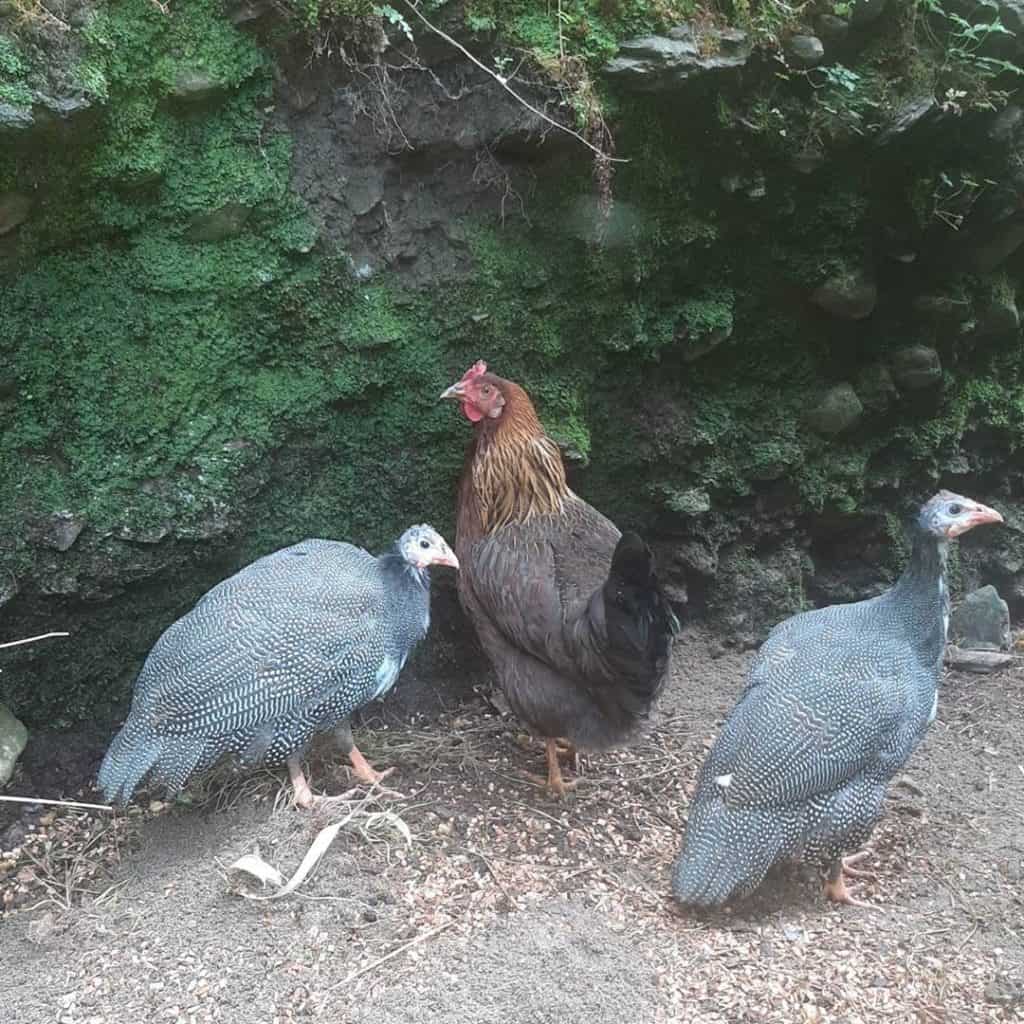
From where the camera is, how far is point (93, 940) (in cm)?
280

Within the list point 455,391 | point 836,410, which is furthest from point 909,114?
point 455,391

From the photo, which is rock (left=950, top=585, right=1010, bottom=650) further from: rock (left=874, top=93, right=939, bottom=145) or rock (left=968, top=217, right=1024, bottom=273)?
rock (left=874, top=93, right=939, bottom=145)

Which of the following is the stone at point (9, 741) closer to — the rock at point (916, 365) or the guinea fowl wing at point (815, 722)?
the guinea fowl wing at point (815, 722)

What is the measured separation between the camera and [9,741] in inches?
126

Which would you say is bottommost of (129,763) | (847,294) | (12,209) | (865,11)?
(129,763)

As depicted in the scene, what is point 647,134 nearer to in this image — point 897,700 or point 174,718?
point 897,700

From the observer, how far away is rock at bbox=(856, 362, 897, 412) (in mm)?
4355

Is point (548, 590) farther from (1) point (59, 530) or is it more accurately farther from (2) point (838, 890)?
(1) point (59, 530)

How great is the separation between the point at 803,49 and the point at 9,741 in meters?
3.65

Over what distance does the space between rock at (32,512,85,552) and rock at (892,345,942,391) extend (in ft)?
11.2

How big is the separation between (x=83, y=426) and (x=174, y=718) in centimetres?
100

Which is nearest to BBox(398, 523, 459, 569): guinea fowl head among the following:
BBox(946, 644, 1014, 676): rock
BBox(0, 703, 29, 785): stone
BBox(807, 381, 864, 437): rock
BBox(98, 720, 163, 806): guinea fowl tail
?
BBox(98, 720, 163, 806): guinea fowl tail

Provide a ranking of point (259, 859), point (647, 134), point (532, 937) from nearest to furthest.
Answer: point (532, 937), point (259, 859), point (647, 134)

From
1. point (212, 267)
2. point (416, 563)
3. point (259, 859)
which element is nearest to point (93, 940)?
point (259, 859)
